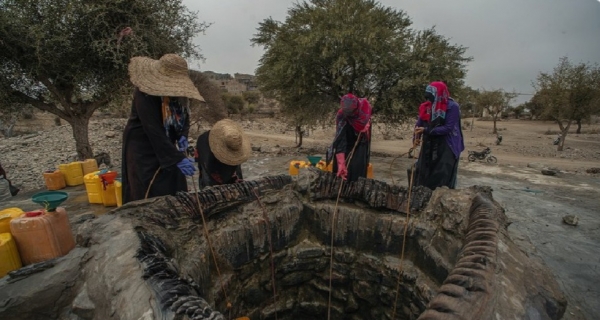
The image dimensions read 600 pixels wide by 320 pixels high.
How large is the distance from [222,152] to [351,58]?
29.0ft

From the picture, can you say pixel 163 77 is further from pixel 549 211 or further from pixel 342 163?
pixel 549 211

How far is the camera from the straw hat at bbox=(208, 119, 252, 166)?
123 inches

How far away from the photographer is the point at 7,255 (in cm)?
181

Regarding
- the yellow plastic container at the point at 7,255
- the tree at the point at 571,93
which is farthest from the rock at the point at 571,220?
the tree at the point at 571,93

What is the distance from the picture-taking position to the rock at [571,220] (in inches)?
163

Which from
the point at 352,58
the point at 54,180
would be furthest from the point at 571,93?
the point at 54,180

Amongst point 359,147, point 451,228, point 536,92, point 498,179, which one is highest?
point 536,92

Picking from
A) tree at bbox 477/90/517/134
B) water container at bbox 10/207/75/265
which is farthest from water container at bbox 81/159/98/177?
tree at bbox 477/90/517/134

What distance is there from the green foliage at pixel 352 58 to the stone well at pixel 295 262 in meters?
8.60

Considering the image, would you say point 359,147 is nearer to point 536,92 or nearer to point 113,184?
point 113,184

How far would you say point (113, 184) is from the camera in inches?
186

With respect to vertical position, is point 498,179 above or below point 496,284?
below

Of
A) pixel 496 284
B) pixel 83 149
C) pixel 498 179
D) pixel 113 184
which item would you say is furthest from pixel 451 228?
pixel 83 149

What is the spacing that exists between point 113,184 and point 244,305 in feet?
11.5
